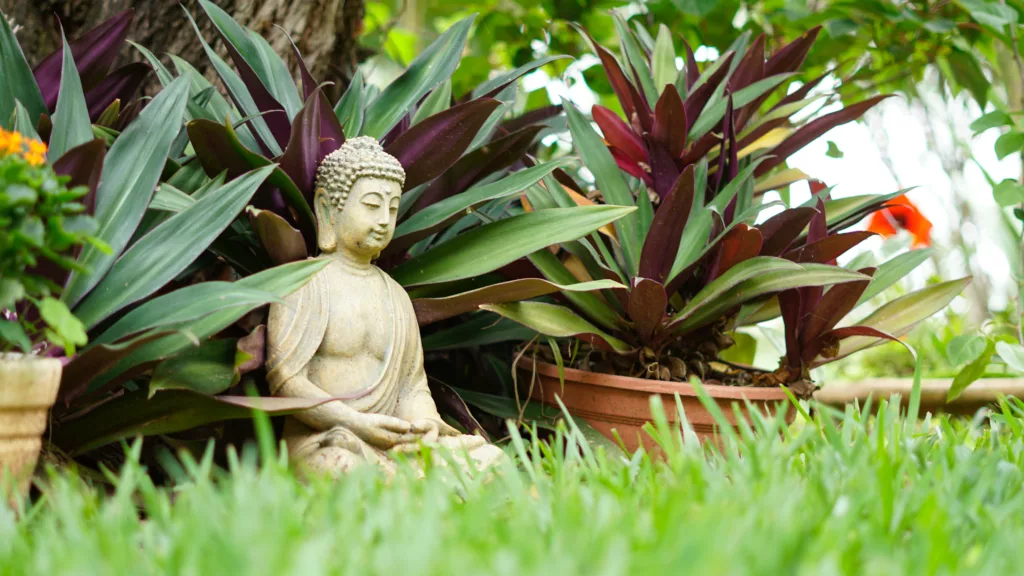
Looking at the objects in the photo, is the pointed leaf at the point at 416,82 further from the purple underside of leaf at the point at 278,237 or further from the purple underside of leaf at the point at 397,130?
the purple underside of leaf at the point at 278,237

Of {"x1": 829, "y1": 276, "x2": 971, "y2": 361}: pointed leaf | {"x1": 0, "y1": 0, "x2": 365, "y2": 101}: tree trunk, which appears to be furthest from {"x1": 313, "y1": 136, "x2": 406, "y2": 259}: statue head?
{"x1": 829, "y1": 276, "x2": 971, "y2": 361}: pointed leaf

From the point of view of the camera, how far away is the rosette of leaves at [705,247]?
1.95 m

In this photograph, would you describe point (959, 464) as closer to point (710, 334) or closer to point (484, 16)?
point (710, 334)

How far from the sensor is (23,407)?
3.88 ft

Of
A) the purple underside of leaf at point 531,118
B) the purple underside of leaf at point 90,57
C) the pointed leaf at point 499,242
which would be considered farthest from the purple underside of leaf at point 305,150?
the purple underside of leaf at point 531,118

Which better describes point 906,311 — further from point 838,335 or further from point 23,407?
point 23,407

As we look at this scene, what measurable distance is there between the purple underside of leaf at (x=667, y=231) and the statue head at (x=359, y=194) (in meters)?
0.61

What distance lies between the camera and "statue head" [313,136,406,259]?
5.53 ft

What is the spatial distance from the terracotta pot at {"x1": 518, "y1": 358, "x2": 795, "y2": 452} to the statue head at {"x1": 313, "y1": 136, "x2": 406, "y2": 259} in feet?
1.85

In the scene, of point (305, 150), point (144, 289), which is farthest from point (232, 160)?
point (144, 289)

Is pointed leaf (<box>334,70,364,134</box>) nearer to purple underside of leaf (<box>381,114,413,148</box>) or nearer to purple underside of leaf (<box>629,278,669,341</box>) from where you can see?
purple underside of leaf (<box>381,114,413,148</box>)

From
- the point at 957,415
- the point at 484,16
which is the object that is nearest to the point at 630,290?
the point at 484,16

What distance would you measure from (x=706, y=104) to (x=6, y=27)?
1660mm

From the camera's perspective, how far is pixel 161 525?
1.02 m
